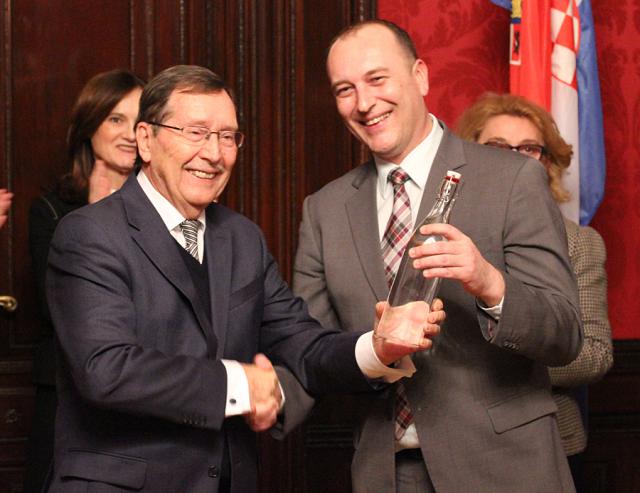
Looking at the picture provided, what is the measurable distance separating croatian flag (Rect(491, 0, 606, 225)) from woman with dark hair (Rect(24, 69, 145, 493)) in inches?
55.0

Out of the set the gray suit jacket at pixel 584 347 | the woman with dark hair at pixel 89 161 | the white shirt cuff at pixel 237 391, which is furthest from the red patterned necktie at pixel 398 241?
the woman with dark hair at pixel 89 161

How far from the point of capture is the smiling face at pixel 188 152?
2246 mm

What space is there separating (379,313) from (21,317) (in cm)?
200

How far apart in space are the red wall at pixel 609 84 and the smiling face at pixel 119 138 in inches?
51.5

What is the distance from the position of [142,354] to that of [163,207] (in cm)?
40

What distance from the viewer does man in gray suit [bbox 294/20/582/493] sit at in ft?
7.37

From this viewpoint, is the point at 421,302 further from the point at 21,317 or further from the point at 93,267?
the point at 21,317

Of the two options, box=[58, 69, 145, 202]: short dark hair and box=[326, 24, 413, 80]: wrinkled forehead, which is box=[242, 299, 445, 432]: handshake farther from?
box=[58, 69, 145, 202]: short dark hair

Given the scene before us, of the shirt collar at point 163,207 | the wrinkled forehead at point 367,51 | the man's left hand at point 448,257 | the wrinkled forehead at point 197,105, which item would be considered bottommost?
the man's left hand at point 448,257

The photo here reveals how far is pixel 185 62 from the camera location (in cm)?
391

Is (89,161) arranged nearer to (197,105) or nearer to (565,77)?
(197,105)

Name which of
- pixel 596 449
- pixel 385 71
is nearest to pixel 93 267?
pixel 385 71

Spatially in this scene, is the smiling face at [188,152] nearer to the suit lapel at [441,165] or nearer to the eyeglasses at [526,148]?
the suit lapel at [441,165]

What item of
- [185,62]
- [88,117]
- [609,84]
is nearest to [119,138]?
[88,117]
